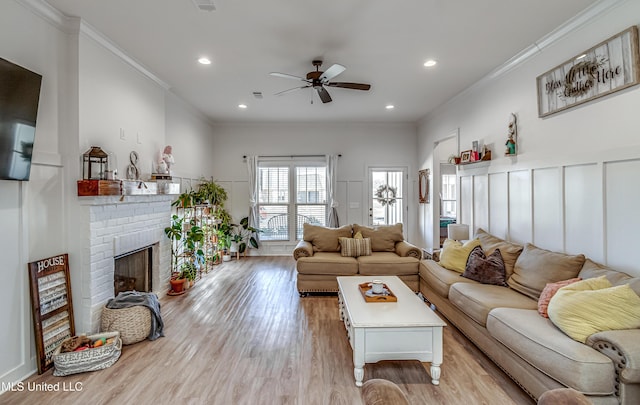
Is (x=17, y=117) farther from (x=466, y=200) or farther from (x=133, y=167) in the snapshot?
(x=466, y=200)

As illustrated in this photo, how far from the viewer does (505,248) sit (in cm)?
334

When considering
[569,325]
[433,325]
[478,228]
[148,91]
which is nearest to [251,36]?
[148,91]

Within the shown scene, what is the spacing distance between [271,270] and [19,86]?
13.7ft

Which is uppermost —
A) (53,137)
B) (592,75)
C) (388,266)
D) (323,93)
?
(323,93)

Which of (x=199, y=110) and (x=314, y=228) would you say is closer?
(x=314, y=228)

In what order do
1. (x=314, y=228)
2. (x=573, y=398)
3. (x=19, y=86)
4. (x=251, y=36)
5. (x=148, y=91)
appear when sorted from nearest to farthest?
1. (x=573, y=398)
2. (x=19, y=86)
3. (x=251, y=36)
4. (x=148, y=91)
5. (x=314, y=228)

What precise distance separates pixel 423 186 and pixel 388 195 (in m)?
0.81

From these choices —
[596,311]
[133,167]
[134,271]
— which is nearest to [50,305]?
[134,271]

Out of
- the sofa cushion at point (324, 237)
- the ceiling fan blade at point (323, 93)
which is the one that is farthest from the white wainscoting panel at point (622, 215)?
the sofa cushion at point (324, 237)

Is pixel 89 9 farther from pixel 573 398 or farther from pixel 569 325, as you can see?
pixel 569 325

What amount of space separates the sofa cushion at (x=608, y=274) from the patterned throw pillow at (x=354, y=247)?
251 centimetres

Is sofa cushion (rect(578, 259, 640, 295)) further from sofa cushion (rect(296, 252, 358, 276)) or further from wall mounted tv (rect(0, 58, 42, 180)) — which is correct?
wall mounted tv (rect(0, 58, 42, 180))

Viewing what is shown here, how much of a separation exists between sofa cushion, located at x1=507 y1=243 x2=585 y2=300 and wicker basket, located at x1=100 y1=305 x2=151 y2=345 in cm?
366

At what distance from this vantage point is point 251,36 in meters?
3.04
